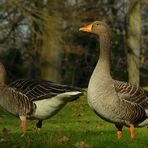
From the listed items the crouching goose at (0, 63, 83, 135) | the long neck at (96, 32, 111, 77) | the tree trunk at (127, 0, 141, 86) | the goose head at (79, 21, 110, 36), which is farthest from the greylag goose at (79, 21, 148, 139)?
the tree trunk at (127, 0, 141, 86)

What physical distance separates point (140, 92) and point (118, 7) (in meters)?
25.6

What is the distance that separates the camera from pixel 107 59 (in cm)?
1047

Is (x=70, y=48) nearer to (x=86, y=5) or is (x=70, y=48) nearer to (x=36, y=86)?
(x=86, y=5)

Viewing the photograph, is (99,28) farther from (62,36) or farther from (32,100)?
(62,36)

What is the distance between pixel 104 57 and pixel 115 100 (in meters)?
1.01

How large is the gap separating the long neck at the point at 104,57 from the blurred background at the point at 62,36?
48.5 ft

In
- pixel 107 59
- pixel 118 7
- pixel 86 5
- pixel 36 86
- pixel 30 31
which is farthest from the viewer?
pixel 118 7

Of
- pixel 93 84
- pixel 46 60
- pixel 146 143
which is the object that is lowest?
pixel 46 60

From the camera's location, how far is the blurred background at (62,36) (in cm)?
2598

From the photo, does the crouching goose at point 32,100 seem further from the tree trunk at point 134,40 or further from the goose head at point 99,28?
the tree trunk at point 134,40

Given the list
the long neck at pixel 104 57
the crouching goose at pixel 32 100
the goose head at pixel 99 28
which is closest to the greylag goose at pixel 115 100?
the long neck at pixel 104 57

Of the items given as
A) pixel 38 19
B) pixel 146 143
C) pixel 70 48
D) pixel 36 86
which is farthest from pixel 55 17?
pixel 146 143

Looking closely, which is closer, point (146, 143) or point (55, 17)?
point (146, 143)

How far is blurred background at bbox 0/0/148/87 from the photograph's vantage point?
26.0m
